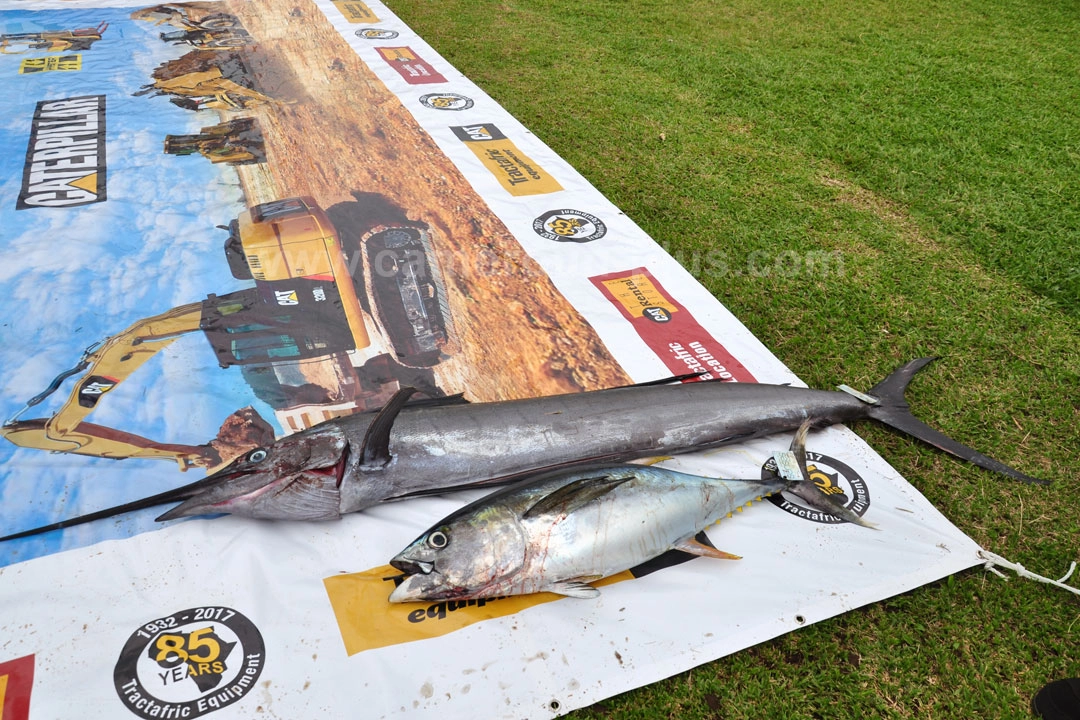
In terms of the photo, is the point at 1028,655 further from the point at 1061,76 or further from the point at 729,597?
the point at 1061,76

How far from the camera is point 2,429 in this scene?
2.71 metres

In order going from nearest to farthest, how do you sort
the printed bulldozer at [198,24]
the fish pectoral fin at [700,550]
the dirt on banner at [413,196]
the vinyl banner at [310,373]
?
the vinyl banner at [310,373]
the fish pectoral fin at [700,550]
the dirt on banner at [413,196]
the printed bulldozer at [198,24]

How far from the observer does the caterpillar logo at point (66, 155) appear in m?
3.99

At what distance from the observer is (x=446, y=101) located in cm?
530

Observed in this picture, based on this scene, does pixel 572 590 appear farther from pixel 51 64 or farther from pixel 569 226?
pixel 51 64

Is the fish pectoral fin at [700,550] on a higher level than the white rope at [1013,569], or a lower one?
higher

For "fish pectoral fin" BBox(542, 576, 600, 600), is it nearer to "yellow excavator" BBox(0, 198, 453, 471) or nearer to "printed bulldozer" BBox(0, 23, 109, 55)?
"yellow excavator" BBox(0, 198, 453, 471)

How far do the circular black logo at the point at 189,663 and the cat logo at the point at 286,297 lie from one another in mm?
1595

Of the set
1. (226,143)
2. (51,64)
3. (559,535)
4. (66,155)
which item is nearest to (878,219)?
(559,535)

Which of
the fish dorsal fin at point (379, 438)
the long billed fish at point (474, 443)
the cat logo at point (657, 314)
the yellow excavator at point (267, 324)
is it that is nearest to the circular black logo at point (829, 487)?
the long billed fish at point (474, 443)

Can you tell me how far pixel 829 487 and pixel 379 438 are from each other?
5.51 ft

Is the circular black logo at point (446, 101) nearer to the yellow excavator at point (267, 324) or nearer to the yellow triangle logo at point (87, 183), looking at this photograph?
the yellow excavator at point (267, 324)

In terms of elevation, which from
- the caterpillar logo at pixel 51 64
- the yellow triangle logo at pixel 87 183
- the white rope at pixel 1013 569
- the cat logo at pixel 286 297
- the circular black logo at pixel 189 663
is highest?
the caterpillar logo at pixel 51 64

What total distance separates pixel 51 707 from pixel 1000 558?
2.99m
